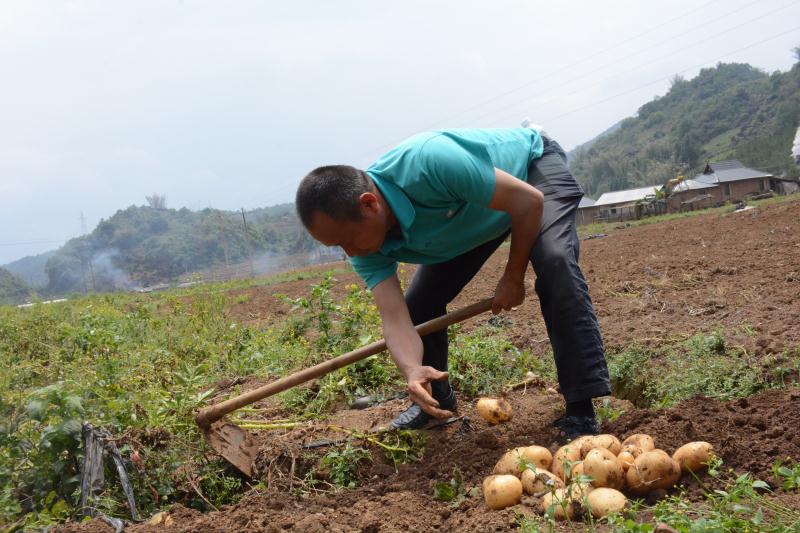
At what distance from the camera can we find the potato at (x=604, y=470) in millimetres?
2033

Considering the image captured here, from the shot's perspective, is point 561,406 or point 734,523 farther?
point 561,406

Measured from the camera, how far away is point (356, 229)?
234 centimetres

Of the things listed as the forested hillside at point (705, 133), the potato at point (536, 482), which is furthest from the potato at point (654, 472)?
the forested hillside at point (705, 133)

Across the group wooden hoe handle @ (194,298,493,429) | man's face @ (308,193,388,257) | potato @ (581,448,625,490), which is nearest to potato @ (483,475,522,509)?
potato @ (581,448,625,490)

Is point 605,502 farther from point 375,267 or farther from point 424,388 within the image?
point 375,267

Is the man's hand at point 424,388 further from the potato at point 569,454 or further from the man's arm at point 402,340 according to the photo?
the potato at point 569,454

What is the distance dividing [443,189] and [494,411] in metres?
1.12

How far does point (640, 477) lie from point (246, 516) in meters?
1.44

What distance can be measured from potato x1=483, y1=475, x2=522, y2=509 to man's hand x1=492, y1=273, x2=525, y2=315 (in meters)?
0.88

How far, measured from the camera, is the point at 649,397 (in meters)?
3.37

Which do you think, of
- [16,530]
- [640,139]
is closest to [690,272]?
[16,530]

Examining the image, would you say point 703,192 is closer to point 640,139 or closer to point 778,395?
point 778,395

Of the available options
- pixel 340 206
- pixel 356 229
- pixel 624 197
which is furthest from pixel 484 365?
pixel 624 197

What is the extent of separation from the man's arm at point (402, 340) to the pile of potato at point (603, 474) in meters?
0.38
